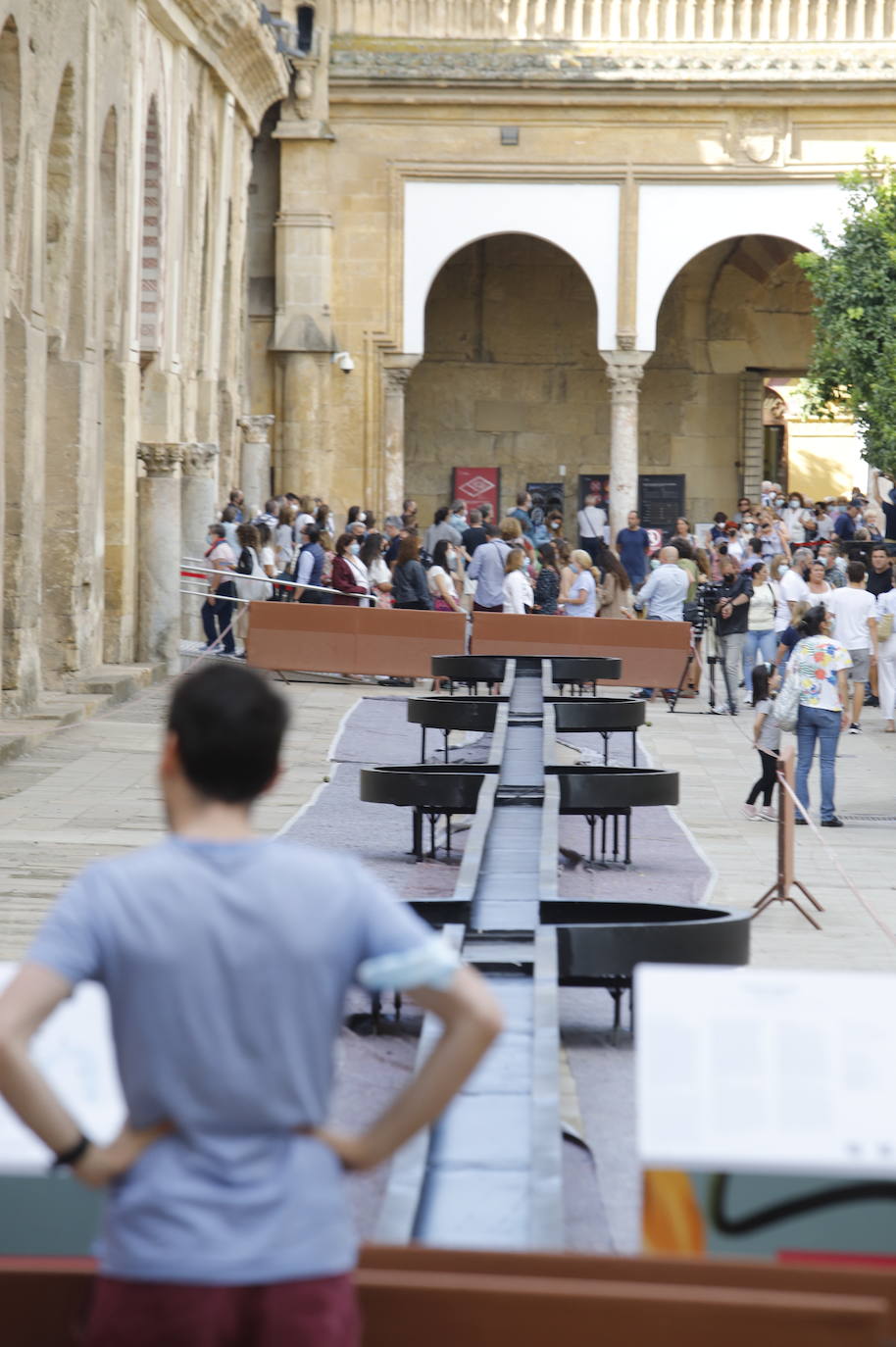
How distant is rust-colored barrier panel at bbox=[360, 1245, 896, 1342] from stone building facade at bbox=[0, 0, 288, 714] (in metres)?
13.1

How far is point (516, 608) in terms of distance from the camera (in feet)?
70.2

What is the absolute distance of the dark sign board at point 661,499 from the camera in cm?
3522

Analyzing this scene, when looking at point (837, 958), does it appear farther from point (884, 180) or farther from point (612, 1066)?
point (884, 180)

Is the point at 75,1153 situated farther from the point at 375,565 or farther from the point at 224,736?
the point at 375,565

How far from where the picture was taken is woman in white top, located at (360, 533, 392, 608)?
22500mm

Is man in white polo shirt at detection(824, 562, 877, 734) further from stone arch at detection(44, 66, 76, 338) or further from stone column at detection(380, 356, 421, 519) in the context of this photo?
stone column at detection(380, 356, 421, 519)

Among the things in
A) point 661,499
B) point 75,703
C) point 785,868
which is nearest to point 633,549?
point 661,499

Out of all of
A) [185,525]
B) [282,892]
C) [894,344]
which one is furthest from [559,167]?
[282,892]

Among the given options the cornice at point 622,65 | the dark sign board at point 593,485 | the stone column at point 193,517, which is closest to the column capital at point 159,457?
the stone column at point 193,517

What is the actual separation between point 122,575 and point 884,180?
15.5 metres

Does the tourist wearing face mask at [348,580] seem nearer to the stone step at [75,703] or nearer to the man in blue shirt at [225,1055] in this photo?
the stone step at [75,703]

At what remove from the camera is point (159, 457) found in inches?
827

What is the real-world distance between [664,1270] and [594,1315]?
0.17m

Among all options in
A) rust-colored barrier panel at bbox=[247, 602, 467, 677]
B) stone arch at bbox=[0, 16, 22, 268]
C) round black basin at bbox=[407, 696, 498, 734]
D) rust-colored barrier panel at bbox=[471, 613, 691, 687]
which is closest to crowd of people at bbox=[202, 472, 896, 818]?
rust-colored barrier panel at bbox=[471, 613, 691, 687]
